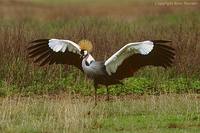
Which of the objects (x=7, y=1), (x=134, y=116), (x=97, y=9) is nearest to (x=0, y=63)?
(x=134, y=116)

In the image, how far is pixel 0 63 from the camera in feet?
53.9

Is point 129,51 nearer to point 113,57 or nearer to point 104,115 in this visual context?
point 113,57

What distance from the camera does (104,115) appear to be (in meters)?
11.9

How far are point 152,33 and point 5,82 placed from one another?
418 centimetres

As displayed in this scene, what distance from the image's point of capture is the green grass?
35.0 ft

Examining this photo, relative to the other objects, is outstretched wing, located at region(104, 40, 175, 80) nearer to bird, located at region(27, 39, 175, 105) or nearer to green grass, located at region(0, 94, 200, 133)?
bird, located at region(27, 39, 175, 105)

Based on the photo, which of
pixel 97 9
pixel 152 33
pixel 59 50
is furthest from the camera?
pixel 97 9

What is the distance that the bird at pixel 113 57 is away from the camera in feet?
41.5

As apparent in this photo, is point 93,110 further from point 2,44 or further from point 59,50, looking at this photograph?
point 2,44

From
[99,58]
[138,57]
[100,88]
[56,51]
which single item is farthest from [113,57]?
[99,58]

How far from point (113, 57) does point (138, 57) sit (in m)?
0.46

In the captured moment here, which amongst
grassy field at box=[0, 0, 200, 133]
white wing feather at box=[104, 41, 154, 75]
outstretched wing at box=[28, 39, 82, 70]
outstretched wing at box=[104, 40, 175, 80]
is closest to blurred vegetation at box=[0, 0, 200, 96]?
grassy field at box=[0, 0, 200, 133]

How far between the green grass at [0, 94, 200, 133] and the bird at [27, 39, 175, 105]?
56cm

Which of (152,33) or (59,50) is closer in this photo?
(59,50)
